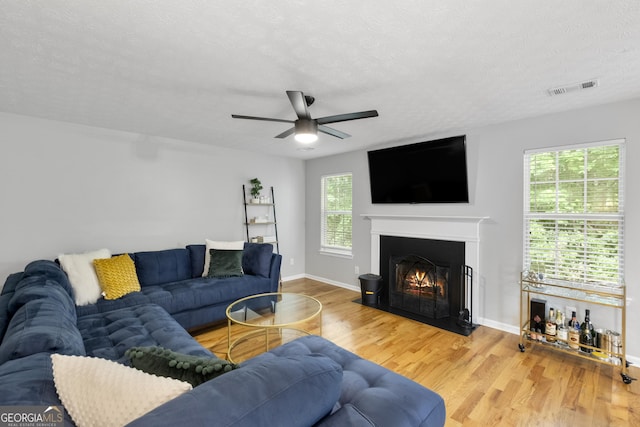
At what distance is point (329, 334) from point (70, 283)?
8.63ft

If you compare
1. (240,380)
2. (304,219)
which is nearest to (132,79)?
(240,380)

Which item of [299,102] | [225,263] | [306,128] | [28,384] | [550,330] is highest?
[299,102]

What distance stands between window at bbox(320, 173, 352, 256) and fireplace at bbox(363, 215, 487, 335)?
0.76 meters

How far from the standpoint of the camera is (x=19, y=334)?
1.28 metres

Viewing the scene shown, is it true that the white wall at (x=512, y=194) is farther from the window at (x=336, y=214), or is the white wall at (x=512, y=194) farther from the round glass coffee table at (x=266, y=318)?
the round glass coffee table at (x=266, y=318)

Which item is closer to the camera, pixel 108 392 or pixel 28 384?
pixel 108 392

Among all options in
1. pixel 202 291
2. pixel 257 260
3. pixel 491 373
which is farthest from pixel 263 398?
pixel 257 260

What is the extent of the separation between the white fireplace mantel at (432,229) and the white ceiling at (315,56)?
50.9 inches

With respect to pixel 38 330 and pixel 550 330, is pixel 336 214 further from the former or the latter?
pixel 38 330

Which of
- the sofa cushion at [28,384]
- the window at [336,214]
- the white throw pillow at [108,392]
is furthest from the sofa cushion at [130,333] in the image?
the window at [336,214]

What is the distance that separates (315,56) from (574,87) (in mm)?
2169

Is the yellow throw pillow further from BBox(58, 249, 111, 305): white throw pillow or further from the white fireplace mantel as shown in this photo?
the white fireplace mantel

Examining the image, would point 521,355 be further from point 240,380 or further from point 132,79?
point 132,79

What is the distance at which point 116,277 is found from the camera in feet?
9.82
